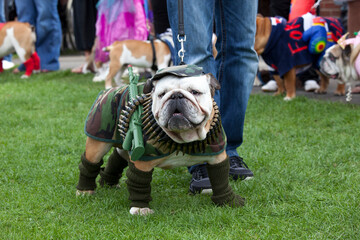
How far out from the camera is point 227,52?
2938 millimetres

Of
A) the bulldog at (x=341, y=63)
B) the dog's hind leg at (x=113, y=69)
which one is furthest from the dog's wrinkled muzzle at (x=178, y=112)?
the dog's hind leg at (x=113, y=69)

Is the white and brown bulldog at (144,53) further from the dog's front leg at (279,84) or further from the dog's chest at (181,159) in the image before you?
the dog's chest at (181,159)

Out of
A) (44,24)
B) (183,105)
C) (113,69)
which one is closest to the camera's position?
(183,105)

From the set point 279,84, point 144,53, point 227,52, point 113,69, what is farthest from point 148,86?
point 113,69

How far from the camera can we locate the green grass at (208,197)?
2246 mm

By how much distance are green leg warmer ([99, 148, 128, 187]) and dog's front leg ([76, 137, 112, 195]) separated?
0.45ft

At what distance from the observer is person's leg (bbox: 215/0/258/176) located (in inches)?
111

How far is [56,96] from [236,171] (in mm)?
3692

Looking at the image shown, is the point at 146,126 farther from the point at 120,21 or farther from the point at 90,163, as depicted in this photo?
the point at 120,21

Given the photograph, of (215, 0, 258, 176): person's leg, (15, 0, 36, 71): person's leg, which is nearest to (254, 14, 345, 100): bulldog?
(215, 0, 258, 176): person's leg

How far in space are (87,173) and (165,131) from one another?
2.46ft

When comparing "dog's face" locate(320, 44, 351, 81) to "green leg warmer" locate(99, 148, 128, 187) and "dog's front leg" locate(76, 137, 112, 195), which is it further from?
"dog's front leg" locate(76, 137, 112, 195)

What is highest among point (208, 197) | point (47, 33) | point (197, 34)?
point (197, 34)

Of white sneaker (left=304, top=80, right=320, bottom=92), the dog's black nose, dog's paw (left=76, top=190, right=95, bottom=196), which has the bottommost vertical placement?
white sneaker (left=304, top=80, right=320, bottom=92)
